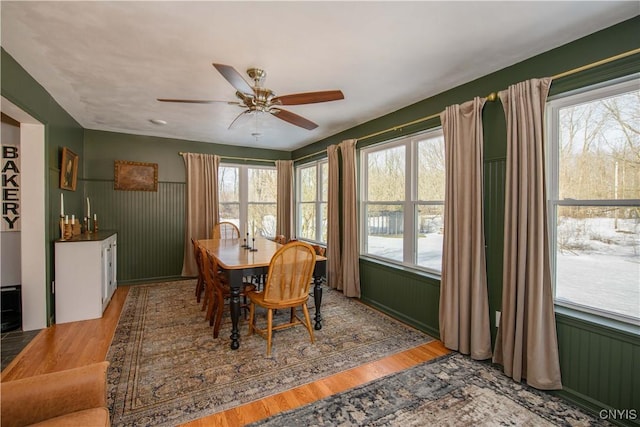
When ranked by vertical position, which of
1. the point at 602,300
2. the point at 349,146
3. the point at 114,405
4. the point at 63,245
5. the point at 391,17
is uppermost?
the point at 391,17

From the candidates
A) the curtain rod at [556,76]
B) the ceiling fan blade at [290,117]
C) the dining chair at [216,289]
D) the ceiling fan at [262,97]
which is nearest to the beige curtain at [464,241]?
the curtain rod at [556,76]

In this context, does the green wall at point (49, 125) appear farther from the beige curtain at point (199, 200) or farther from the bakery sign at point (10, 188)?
the beige curtain at point (199, 200)

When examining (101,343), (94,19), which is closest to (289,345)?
(101,343)

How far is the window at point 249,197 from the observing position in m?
5.65

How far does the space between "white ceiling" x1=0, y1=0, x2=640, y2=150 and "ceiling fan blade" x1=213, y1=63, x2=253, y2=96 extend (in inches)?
11.5

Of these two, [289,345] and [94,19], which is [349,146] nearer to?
[289,345]

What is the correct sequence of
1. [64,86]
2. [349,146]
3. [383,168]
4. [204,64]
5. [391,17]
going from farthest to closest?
[349,146] < [383,168] < [64,86] < [204,64] < [391,17]

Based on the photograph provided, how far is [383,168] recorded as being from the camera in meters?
3.89

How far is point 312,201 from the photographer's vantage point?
18.4 feet

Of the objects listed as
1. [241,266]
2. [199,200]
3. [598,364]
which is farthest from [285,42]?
[199,200]

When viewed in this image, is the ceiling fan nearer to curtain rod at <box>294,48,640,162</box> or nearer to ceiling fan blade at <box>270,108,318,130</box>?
ceiling fan blade at <box>270,108,318,130</box>

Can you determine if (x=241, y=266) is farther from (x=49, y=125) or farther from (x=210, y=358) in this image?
(x=49, y=125)

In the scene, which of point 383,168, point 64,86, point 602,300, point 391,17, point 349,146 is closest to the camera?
point 391,17

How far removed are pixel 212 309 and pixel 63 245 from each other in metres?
1.81
